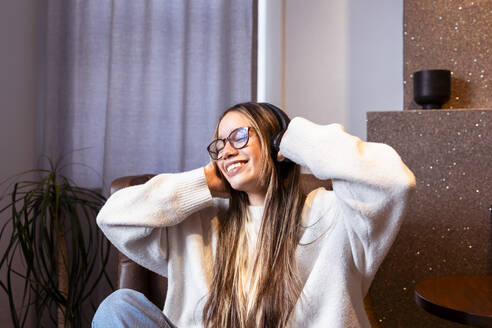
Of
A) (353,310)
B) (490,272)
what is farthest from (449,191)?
(353,310)

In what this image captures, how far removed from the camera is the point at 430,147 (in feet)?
5.96

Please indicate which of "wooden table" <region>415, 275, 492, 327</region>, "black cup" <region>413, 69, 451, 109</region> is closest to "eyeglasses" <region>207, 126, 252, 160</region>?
"wooden table" <region>415, 275, 492, 327</region>

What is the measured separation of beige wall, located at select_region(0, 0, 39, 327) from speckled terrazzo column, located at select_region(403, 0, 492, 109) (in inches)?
69.4

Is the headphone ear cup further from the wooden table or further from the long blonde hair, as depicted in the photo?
the wooden table

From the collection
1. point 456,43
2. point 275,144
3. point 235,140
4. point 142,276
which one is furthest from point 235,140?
point 456,43

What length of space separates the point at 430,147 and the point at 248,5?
1.19 metres

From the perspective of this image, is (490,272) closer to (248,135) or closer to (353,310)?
(353,310)

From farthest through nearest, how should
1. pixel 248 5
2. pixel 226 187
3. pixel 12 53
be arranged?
1. pixel 248 5
2. pixel 12 53
3. pixel 226 187

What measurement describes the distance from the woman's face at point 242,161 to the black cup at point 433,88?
0.90 m

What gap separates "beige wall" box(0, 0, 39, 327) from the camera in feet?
7.30

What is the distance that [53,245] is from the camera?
2180 millimetres

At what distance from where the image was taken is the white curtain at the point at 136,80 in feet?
7.79

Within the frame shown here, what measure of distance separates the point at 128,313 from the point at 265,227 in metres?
0.41

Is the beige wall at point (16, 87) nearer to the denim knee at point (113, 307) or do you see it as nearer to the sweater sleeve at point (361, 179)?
the denim knee at point (113, 307)
